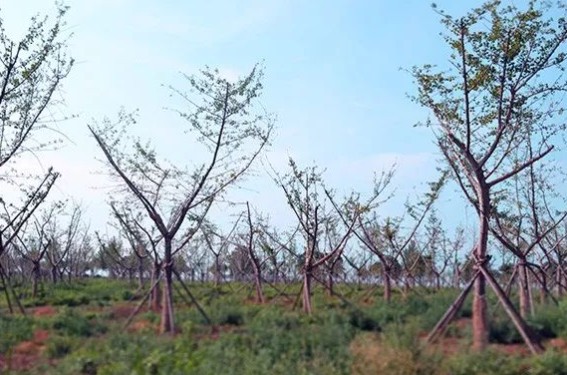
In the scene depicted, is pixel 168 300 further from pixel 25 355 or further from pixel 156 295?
pixel 156 295

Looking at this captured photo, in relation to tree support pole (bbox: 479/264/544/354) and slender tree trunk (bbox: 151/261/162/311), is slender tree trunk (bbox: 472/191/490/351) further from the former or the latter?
slender tree trunk (bbox: 151/261/162/311)

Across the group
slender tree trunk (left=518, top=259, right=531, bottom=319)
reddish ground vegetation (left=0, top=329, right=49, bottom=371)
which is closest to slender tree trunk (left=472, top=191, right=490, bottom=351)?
slender tree trunk (left=518, top=259, right=531, bottom=319)

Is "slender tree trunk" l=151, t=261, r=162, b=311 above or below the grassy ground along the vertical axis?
above

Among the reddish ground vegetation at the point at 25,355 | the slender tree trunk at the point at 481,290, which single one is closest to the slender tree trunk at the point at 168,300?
the reddish ground vegetation at the point at 25,355

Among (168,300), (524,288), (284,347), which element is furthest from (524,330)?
(168,300)

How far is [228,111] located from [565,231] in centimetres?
1052

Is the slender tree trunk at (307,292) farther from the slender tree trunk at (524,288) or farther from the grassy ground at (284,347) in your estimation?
the slender tree trunk at (524,288)

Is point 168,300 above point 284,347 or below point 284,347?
above

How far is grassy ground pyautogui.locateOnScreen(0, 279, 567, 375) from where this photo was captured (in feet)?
24.2

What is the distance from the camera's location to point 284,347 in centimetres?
905

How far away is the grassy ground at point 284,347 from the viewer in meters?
7.38

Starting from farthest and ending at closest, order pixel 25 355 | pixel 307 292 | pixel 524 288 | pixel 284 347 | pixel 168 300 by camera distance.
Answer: pixel 307 292 → pixel 524 288 → pixel 168 300 → pixel 25 355 → pixel 284 347

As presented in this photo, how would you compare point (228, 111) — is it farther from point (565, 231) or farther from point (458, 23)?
point (565, 231)

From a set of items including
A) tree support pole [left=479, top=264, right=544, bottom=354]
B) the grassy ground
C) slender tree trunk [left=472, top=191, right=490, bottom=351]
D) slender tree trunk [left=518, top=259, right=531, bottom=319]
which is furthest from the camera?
slender tree trunk [left=518, top=259, right=531, bottom=319]
